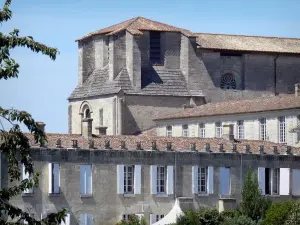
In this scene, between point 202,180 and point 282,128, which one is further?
point 282,128

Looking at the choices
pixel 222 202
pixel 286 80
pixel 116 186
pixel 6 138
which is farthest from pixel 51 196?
pixel 286 80

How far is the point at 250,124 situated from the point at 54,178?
62.5 feet

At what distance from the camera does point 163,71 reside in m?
83.0

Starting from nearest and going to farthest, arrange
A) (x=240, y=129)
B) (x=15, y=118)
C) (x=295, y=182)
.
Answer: (x=15, y=118) → (x=295, y=182) → (x=240, y=129)

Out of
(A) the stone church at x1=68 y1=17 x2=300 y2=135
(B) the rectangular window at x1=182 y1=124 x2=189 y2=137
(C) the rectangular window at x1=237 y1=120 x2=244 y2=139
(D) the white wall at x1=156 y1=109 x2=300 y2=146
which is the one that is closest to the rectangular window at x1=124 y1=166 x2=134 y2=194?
(D) the white wall at x1=156 y1=109 x2=300 y2=146

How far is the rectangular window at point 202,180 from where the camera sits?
58.6 meters

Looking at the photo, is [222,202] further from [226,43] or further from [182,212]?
[226,43]

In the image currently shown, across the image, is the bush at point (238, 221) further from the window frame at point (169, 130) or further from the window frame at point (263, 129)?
the window frame at point (169, 130)

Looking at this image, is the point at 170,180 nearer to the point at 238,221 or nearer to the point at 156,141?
the point at 156,141

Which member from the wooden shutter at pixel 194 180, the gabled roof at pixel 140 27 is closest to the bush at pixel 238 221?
the wooden shutter at pixel 194 180

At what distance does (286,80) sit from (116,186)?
30721 millimetres

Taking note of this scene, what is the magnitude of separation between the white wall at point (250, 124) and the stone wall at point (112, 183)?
8.17 m

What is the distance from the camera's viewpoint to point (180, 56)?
83000 millimetres

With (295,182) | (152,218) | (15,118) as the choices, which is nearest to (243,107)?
(295,182)
